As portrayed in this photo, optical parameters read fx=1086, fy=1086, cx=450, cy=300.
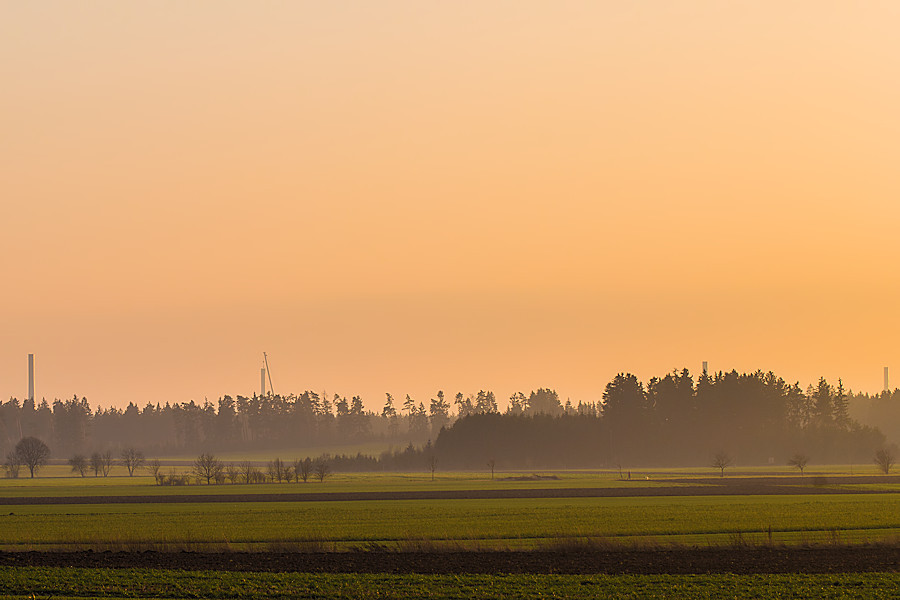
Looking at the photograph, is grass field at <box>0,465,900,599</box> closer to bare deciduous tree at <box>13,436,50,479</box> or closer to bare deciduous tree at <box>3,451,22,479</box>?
bare deciduous tree at <box>13,436,50,479</box>

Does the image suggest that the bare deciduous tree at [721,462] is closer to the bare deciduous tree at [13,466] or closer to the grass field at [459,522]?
the grass field at [459,522]

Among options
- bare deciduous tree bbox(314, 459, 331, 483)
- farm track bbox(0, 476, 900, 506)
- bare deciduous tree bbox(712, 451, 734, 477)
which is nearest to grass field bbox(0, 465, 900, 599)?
farm track bbox(0, 476, 900, 506)

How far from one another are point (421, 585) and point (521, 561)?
8045 millimetres

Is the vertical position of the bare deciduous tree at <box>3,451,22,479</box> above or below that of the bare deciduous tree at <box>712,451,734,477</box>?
above

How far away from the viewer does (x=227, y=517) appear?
6875cm

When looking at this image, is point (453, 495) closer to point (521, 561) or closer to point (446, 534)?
point (446, 534)

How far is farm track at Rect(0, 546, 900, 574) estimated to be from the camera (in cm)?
4266

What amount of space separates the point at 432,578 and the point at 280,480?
9697 centimetres

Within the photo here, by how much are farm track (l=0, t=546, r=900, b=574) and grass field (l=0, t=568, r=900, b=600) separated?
2.25 metres

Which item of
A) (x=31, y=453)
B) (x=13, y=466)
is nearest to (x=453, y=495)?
(x=31, y=453)

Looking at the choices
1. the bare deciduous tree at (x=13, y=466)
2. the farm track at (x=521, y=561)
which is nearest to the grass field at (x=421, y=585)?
the farm track at (x=521, y=561)

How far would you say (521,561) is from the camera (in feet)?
149

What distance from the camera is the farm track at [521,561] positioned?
42.7 m

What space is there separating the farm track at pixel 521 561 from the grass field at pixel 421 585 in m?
2.25
